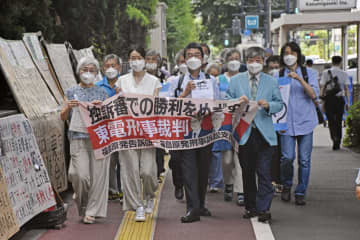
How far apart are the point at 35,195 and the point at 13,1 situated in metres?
3.87

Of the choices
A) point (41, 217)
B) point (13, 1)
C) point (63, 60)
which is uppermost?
point (13, 1)

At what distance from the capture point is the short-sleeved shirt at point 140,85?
26.9 feet

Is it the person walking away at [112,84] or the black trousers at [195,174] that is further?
the person walking away at [112,84]

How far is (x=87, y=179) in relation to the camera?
784 centimetres

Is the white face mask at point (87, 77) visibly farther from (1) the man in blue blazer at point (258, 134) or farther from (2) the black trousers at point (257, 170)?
(2) the black trousers at point (257, 170)

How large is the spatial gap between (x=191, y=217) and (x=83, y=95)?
1.90 meters

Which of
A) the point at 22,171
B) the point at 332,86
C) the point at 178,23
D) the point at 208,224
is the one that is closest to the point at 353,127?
the point at 332,86

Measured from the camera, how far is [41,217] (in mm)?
7562

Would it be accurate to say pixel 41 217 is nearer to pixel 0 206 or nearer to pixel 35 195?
pixel 35 195

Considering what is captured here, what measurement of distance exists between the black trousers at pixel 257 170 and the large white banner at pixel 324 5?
29.9 ft

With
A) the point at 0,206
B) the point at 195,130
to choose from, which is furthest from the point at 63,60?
the point at 0,206

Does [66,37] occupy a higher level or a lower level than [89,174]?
higher

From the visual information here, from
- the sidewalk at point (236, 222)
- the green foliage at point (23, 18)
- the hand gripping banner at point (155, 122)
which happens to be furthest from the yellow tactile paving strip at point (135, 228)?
the green foliage at point (23, 18)

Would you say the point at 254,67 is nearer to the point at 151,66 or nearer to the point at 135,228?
the point at 135,228
